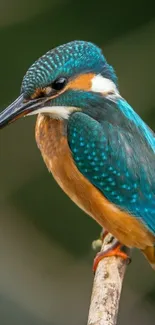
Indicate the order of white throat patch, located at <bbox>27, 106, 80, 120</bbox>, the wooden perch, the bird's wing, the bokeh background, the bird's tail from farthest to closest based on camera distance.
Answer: the bokeh background, the bird's tail, the bird's wing, white throat patch, located at <bbox>27, 106, 80, 120</bbox>, the wooden perch

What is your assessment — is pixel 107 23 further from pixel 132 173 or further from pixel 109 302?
pixel 109 302

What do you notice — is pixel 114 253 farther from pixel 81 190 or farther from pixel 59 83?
pixel 59 83

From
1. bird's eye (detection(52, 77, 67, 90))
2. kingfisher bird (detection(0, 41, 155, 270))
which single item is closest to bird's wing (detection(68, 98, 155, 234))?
kingfisher bird (detection(0, 41, 155, 270))

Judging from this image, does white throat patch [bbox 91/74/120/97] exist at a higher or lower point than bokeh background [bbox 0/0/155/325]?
higher

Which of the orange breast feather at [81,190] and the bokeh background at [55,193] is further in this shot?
the bokeh background at [55,193]

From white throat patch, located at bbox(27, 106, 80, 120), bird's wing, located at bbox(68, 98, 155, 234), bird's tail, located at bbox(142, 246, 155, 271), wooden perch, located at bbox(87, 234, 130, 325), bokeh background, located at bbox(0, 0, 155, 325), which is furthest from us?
bokeh background, located at bbox(0, 0, 155, 325)

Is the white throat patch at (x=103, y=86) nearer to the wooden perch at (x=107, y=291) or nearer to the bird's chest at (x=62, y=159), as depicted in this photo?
the bird's chest at (x=62, y=159)

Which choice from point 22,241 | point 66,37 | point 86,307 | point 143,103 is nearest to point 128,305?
point 86,307

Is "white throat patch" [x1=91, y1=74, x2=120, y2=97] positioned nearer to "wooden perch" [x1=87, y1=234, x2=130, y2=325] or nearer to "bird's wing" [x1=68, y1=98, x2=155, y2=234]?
"bird's wing" [x1=68, y1=98, x2=155, y2=234]

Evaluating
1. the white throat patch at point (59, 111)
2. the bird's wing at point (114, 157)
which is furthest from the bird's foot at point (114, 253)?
the white throat patch at point (59, 111)
